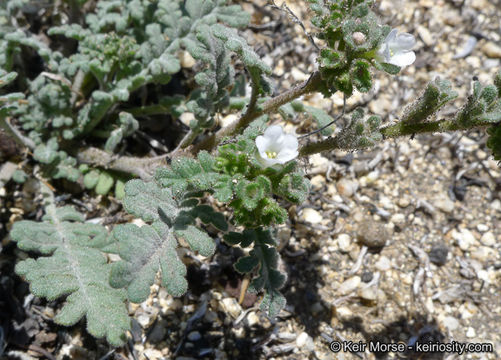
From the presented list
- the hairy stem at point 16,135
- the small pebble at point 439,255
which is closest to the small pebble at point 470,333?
the small pebble at point 439,255

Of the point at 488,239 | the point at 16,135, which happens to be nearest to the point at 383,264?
the point at 488,239

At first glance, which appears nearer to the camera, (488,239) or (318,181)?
(488,239)

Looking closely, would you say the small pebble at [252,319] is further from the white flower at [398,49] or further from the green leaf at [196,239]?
the white flower at [398,49]

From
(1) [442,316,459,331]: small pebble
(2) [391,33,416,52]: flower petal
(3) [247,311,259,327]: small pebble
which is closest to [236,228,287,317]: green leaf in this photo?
(3) [247,311,259,327]: small pebble

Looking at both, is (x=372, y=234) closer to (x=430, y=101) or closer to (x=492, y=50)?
(x=430, y=101)

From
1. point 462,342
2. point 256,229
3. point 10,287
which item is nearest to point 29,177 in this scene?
point 10,287

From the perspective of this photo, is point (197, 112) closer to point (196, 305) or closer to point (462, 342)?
point (196, 305)
